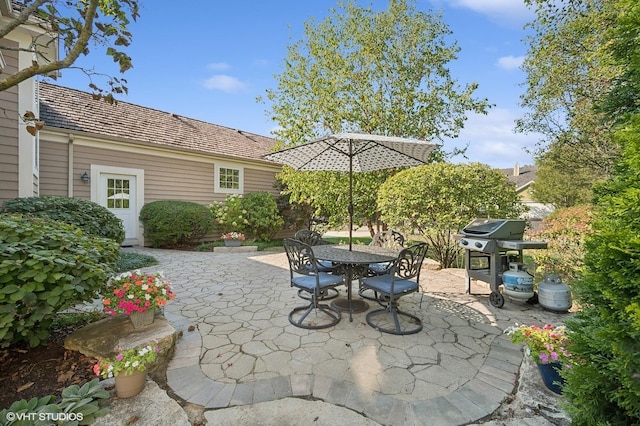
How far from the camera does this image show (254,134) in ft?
47.3

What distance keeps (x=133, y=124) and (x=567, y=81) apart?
41.3 feet

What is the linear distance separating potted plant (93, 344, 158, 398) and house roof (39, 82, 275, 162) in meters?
5.27

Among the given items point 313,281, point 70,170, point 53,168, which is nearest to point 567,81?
point 313,281

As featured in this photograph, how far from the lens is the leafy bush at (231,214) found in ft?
31.7

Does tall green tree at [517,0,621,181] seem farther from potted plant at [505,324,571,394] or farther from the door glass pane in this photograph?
the door glass pane

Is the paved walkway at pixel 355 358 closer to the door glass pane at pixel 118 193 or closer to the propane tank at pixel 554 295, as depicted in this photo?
the propane tank at pixel 554 295

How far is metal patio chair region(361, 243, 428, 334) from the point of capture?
3129 millimetres

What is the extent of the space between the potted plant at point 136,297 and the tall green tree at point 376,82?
611 cm

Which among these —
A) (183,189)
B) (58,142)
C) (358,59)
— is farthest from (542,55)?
(58,142)

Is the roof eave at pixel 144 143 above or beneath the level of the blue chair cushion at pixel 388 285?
above

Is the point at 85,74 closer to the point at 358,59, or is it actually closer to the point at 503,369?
the point at 503,369

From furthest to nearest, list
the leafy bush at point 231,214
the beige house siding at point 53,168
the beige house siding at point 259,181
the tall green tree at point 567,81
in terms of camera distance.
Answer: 1. the beige house siding at point 259,181
2. the leafy bush at point 231,214
3. the beige house siding at point 53,168
4. the tall green tree at point 567,81

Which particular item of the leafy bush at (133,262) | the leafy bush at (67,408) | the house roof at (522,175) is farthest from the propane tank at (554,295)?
the house roof at (522,175)

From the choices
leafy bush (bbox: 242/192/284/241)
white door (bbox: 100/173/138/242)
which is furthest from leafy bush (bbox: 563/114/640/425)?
white door (bbox: 100/173/138/242)
